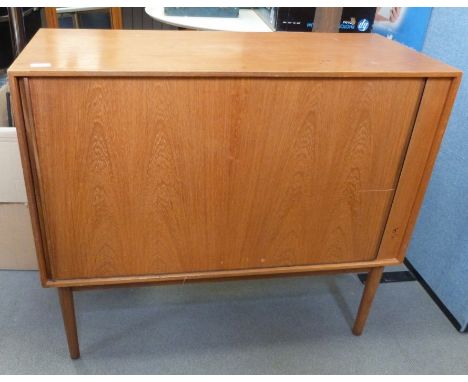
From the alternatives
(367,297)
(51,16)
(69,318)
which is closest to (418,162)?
(367,297)

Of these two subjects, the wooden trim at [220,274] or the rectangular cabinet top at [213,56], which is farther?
the wooden trim at [220,274]

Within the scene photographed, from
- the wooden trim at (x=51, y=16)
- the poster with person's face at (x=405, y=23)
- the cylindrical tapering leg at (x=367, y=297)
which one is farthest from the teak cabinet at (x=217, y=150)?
the wooden trim at (x=51, y=16)

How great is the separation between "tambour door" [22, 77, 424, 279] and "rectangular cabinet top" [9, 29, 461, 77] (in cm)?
2

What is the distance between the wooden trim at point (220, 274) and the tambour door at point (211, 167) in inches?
0.7

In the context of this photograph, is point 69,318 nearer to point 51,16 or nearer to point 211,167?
point 211,167

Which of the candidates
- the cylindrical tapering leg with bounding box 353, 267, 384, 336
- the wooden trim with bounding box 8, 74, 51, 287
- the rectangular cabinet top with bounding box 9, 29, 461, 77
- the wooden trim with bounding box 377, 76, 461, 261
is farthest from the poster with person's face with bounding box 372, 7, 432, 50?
the wooden trim with bounding box 8, 74, 51, 287

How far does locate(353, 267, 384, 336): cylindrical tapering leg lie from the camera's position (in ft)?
4.25

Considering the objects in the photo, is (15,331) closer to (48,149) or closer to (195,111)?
(48,149)

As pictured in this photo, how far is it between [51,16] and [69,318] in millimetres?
2119

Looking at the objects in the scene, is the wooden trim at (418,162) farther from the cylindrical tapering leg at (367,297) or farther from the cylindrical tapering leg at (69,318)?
the cylindrical tapering leg at (69,318)

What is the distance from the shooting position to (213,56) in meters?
0.97

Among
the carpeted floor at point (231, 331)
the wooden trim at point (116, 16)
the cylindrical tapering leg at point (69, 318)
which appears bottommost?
the carpeted floor at point (231, 331)

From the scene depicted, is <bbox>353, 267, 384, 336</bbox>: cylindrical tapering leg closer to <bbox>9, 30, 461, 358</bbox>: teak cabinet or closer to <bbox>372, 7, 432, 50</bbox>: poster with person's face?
<bbox>9, 30, 461, 358</bbox>: teak cabinet

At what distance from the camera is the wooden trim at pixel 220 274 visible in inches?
42.9
